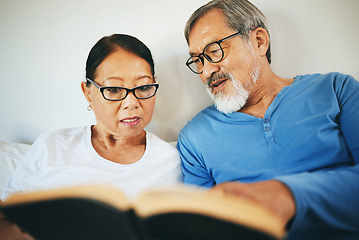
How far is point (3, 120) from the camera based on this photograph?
1.93 m

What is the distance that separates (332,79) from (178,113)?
1.01 meters

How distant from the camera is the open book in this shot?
A: 0.44 m

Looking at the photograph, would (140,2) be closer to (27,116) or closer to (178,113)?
(178,113)

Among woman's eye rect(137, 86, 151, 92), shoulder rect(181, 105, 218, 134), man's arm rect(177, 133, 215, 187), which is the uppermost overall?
woman's eye rect(137, 86, 151, 92)

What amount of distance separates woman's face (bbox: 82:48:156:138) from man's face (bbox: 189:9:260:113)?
382 millimetres

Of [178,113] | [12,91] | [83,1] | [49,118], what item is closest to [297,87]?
[178,113]

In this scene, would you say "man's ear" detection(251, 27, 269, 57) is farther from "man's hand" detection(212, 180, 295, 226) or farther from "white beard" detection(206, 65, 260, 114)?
"man's hand" detection(212, 180, 295, 226)

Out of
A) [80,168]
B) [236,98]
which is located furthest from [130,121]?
[236,98]

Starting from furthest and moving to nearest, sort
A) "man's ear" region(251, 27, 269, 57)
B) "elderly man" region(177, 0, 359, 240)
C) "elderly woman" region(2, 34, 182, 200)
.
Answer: "man's ear" region(251, 27, 269, 57), "elderly woman" region(2, 34, 182, 200), "elderly man" region(177, 0, 359, 240)

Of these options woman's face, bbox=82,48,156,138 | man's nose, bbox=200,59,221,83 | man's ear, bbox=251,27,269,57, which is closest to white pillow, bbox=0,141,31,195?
woman's face, bbox=82,48,156,138

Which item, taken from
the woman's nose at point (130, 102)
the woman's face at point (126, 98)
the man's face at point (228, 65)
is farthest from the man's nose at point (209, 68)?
the woman's nose at point (130, 102)

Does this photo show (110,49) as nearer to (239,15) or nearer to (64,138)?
(64,138)

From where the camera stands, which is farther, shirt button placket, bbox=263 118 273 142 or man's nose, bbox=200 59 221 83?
man's nose, bbox=200 59 221 83

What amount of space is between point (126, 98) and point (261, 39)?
0.93 metres
